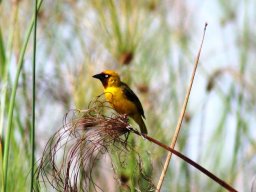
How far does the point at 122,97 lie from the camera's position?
127 inches

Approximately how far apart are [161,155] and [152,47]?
90 cm

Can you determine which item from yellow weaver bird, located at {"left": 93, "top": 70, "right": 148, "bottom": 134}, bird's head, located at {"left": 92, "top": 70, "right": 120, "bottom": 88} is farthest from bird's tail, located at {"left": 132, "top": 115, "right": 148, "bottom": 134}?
bird's head, located at {"left": 92, "top": 70, "right": 120, "bottom": 88}

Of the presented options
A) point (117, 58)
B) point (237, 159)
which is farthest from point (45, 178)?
point (237, 159)

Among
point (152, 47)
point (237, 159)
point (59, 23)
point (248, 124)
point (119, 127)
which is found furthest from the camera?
point (59, 23)

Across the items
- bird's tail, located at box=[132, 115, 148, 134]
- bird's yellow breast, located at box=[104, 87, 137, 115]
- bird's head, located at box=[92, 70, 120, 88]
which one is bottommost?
bird's tail, located at box=[132, 115, 148, 134]

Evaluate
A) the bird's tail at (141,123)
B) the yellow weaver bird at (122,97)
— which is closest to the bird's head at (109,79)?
the yellow weaver bird at (122,97)

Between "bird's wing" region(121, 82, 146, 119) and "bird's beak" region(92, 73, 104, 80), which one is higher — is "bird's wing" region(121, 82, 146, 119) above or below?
below

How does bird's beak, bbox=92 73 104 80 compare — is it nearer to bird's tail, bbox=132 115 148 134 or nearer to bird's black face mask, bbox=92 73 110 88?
bird's black face mask, bbox=92 73 110 88

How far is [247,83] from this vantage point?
294cm

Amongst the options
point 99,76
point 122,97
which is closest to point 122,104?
point 122,97

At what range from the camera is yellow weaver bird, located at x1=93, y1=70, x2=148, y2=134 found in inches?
125

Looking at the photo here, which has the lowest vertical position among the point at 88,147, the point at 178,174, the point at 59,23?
the point at 178,174

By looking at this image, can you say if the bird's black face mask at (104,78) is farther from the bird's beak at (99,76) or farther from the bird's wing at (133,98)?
the bird's wing at (133,98)

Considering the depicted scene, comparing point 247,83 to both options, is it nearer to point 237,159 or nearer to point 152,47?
point 237,159
